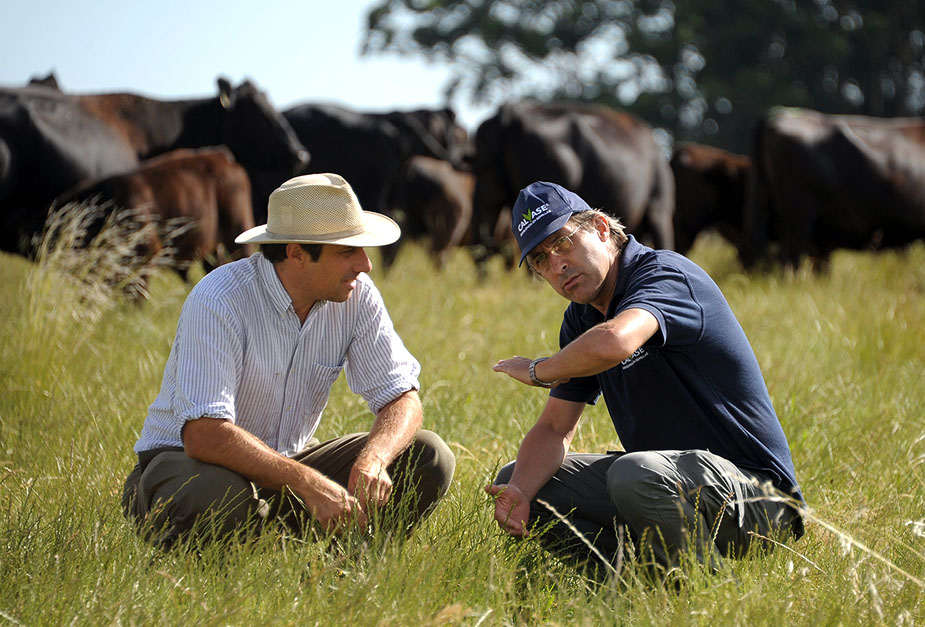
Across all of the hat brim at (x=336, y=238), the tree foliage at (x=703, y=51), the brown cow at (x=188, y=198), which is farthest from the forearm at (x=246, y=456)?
the tree foliage at (x=703, y=51)

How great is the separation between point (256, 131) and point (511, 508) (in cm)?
851

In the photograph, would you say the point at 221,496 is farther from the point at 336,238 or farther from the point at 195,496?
the point at 336,238

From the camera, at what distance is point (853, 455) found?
4844mm

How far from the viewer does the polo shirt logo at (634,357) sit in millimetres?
3553

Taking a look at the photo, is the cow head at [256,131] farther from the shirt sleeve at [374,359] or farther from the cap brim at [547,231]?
the cap brim at [547,231]

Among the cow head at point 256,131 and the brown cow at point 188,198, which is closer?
the brown cow at point 188,198

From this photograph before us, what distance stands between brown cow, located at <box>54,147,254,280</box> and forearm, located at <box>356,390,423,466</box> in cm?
422

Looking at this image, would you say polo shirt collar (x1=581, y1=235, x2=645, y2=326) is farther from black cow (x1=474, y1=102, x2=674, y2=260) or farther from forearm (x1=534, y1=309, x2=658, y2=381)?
black cow (x1=474, y1=102, x2=674, y2=260)

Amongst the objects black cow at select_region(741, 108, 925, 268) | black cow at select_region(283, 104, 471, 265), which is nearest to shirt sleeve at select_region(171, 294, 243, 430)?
black cow at select_region(283, 104, 471, 265)

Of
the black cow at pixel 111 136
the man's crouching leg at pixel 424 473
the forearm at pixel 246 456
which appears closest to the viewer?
the forearm at pixel 246 456

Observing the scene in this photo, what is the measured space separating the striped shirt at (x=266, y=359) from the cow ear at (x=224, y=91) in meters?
7.74

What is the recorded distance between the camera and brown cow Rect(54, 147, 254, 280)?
8.19 meters

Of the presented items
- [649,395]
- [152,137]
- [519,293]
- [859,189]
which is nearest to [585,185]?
[519,293]

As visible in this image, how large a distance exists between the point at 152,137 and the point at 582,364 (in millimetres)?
8559
